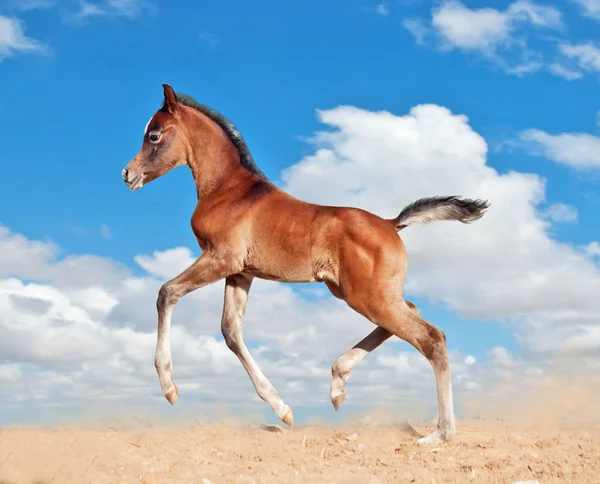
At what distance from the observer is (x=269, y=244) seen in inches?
364

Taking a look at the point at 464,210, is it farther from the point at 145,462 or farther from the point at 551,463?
the point at 145,462

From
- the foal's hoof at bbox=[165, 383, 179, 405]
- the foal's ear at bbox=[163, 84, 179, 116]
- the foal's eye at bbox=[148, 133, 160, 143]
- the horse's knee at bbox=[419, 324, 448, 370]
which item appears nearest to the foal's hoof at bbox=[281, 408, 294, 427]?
the foal's hoof at bbox=[165, 383, 179, 405]

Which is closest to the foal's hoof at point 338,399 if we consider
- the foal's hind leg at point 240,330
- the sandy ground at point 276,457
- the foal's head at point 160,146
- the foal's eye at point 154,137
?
the sandy ground at point 276,457

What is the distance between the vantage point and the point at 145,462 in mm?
7516

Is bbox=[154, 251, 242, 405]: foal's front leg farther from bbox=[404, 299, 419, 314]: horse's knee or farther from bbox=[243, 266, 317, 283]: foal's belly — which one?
bbox=[404, 299, 419, 314]: horse's knee

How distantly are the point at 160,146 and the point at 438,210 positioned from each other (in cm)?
389

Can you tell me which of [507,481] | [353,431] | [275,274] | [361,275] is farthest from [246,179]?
[507,481]

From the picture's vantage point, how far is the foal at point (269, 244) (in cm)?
888

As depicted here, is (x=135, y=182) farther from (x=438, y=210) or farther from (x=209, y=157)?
(x=438, y=210)

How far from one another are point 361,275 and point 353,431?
2.33m

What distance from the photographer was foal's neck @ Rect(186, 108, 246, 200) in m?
9.97

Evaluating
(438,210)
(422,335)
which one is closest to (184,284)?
(422,335)

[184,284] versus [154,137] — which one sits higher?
[154,137]

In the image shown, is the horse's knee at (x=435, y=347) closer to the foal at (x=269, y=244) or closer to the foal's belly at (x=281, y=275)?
the foal at (x=269, y=244)
